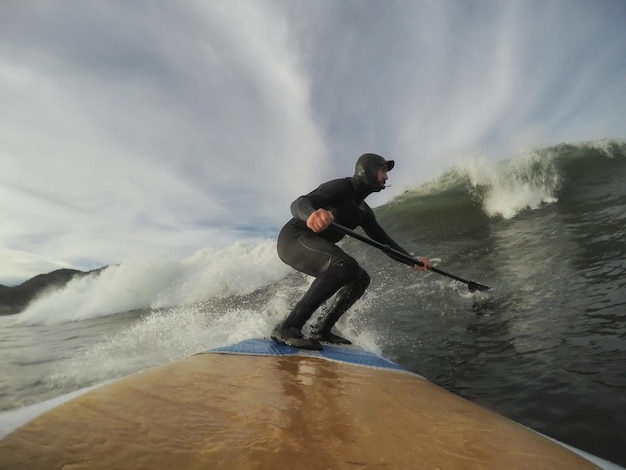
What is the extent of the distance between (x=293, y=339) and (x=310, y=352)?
25 centimetres

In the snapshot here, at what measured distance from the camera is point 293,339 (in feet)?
10.3

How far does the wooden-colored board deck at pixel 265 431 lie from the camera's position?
38.9 inches

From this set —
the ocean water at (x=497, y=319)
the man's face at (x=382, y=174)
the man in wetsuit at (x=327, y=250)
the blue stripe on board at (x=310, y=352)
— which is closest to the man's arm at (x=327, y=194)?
the man in wetsuit at (x=327, y=250)

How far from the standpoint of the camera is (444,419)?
4.87 ft

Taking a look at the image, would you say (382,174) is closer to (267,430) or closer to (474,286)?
(474,286)

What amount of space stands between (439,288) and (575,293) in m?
2.33

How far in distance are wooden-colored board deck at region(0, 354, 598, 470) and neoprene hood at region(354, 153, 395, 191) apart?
241cm

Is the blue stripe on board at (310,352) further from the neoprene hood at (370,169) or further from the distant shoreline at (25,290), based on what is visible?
the distant shoreline at (25,290)

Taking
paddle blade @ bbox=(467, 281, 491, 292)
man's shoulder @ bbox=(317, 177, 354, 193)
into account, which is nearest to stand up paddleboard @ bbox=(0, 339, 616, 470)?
man's shoulder @ bbox=(317, 177, 354, 193)

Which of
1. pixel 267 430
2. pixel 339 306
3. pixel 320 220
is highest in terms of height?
pixel 320 220

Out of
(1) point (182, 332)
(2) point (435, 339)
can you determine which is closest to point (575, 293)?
(2) point (435, 339)

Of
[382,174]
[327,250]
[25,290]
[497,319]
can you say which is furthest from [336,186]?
[25,290]

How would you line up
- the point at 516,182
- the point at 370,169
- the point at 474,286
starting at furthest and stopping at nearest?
the point at 516,182 → the point at 474,286 → the point at 370,169

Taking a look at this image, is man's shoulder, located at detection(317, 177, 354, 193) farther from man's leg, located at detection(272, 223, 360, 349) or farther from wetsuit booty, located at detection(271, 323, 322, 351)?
wetsuit booty, located at detection(271, 323, 322, 351)
